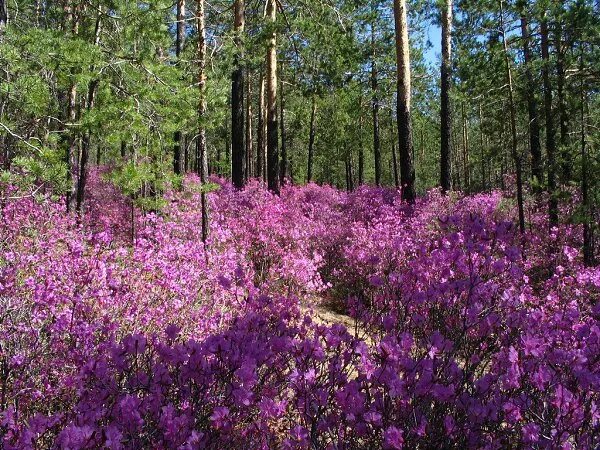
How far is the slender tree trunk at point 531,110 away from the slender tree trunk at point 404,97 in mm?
2468

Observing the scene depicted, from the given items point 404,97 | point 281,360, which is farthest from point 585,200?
point 404,97

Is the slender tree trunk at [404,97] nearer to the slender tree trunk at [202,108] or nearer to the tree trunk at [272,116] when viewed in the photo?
the tree trunk at [272,116]

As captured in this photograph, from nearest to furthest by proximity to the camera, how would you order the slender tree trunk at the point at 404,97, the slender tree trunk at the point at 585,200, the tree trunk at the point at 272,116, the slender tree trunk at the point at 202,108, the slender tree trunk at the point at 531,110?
1. the slender tree trunk at the point at 585,200
2. the slender tree trunk at the point at 202,108
3. the slender tree trunk at the point at 531,110
4. the slender tree trunk at the point at 404,97
5. the tree trunk at the point at 272,116

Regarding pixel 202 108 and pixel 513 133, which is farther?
pixel 513 133

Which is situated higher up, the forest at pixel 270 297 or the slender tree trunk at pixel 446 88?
the slender tree trunk at pixel 446 88

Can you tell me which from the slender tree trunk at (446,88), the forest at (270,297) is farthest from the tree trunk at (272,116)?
the slender tree trunk at (446,88)

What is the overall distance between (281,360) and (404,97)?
987 cm

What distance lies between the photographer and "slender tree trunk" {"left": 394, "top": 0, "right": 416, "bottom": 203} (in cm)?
1131

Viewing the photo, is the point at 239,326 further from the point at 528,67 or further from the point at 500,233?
the point at 528,67

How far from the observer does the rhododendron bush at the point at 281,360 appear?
213 centimetres

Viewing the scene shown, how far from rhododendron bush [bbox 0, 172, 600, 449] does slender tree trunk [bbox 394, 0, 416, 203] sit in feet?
21.2

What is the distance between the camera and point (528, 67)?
9445mm

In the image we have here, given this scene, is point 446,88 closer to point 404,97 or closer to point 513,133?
point 404,97

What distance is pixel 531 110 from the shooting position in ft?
41.5
